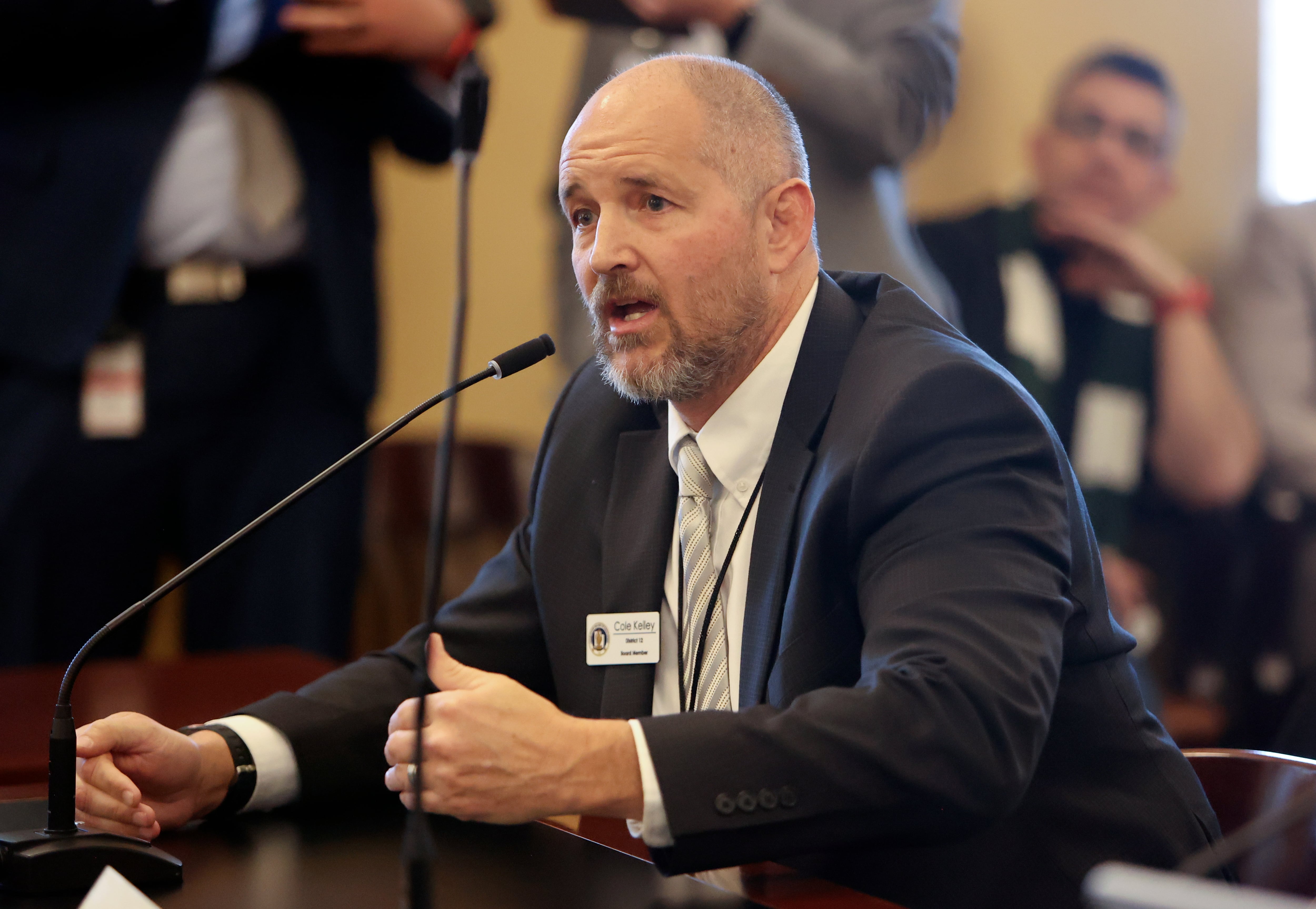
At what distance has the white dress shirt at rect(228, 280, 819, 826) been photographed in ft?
4.56

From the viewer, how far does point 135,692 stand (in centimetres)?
186

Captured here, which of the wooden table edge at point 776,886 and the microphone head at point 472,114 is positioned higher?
the microphone head at point 472,114

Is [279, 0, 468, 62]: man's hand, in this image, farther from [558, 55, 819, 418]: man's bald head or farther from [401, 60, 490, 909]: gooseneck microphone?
[401, 60, 490, 909]: gooseneck microphone

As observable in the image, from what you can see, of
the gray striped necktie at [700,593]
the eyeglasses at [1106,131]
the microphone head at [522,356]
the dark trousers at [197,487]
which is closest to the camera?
the microphone head at [522,356]

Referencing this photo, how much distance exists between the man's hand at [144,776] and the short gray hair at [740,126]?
2.74ft

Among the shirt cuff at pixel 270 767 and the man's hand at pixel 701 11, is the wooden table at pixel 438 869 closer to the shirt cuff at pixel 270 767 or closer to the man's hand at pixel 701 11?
the shirt cuff at pixel 270 767

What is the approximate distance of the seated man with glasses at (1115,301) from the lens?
3979 millimetres

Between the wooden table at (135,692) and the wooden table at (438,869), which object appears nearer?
the wooden table at (438,869)

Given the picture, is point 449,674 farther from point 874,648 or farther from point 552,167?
point 552,167

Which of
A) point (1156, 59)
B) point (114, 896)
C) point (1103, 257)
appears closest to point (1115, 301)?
point (1103, 257)

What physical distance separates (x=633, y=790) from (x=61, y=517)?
194 centimetres

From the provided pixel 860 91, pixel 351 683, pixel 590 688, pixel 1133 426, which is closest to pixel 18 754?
pixel 351 683

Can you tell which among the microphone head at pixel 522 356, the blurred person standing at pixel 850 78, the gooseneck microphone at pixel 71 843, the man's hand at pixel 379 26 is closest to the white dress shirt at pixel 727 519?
the gooseneck microphone at pixel 71 843

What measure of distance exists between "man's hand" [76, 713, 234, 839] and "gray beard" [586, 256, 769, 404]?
62 centimetres
